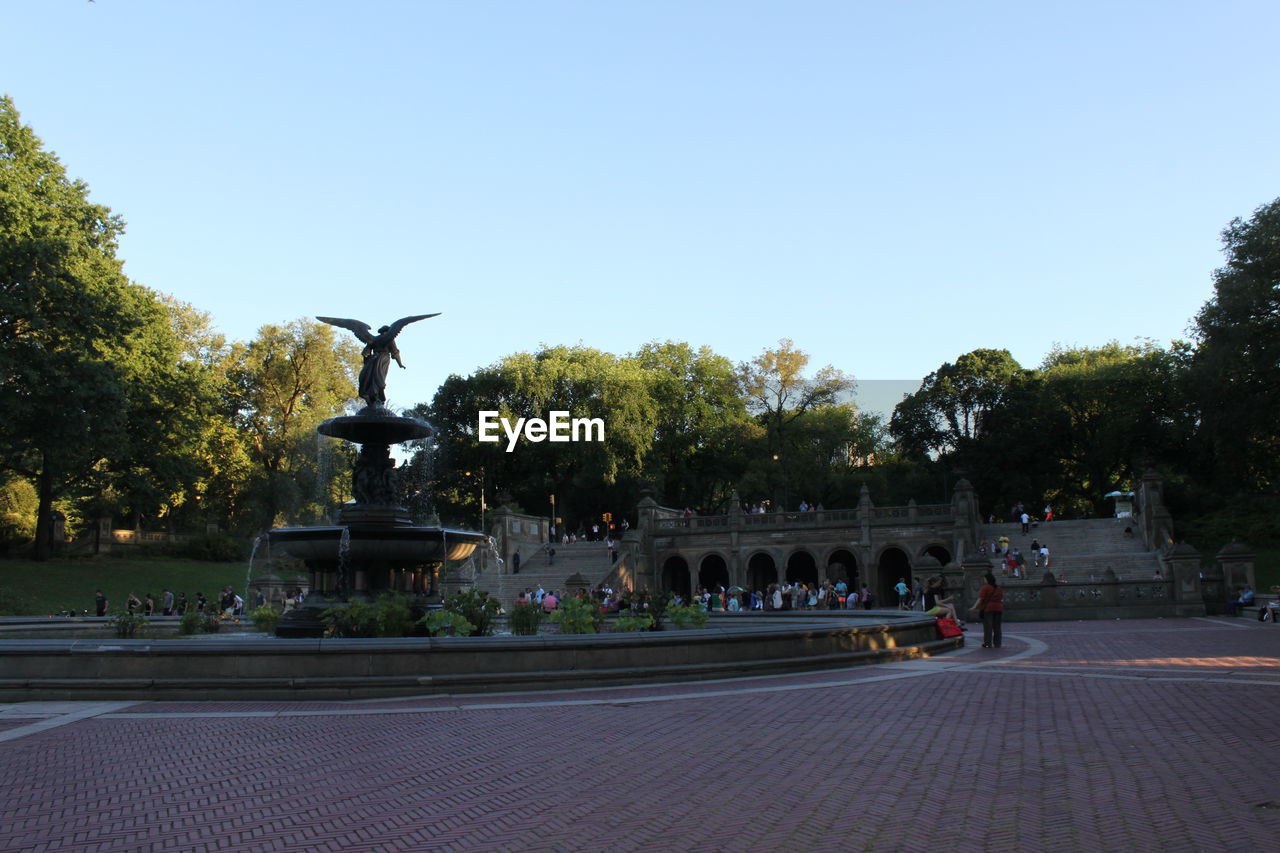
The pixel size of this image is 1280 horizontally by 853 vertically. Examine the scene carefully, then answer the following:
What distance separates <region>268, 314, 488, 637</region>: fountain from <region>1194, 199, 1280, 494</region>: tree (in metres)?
37.9

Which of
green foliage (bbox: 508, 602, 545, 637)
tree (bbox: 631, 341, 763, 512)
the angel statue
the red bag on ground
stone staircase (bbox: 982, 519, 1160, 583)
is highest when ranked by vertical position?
tree (bbox: 631, 341, 763, 512)

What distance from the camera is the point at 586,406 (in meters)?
67.0

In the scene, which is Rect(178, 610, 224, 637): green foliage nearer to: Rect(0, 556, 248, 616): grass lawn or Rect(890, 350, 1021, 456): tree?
Rect(0, 556, 248, 616): grass lawn

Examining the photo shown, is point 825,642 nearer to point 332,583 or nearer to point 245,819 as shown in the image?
point 332,583

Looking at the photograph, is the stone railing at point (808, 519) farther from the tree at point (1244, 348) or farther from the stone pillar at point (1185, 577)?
the stone pillar at point (1185, 577)

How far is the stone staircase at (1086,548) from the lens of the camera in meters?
39.4

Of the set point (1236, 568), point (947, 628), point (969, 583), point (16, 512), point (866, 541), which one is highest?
point (16, 512)

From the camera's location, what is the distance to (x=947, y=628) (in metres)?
20.6

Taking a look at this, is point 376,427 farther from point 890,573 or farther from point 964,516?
point 890,573

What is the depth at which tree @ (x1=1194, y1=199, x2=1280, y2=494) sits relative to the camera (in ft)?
144

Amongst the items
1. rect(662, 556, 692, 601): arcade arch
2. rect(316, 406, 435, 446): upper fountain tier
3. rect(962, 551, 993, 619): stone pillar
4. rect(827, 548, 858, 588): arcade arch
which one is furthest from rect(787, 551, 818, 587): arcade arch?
rect(316, 406, 435, 446): upper fountain tier

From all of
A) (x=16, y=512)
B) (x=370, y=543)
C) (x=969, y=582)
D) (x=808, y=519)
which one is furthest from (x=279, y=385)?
(x=370, y=543)

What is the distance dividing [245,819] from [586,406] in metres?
60.2

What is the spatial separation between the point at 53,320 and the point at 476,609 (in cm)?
3144
